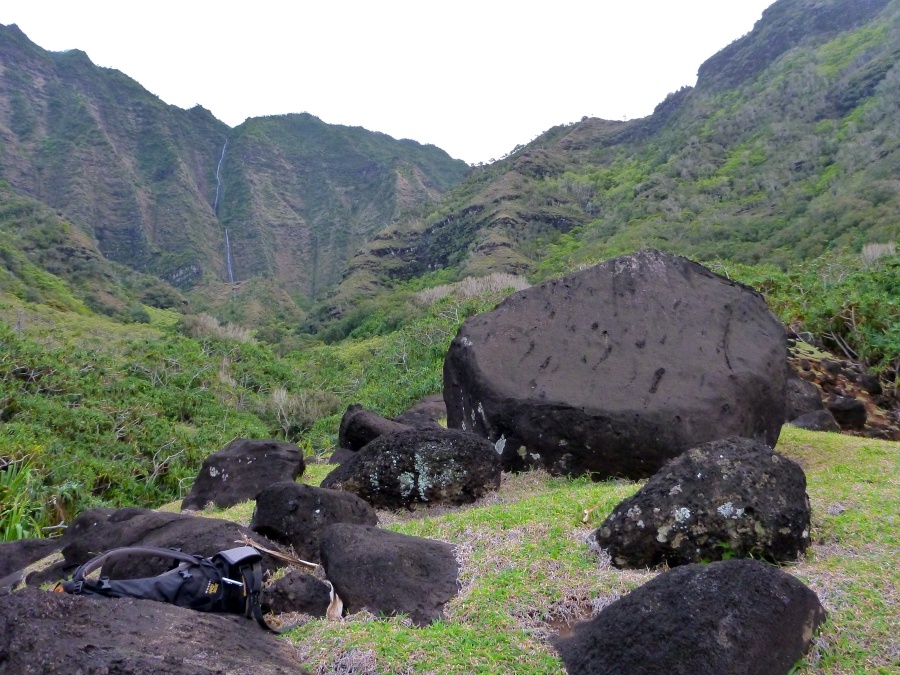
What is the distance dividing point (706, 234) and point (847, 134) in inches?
595

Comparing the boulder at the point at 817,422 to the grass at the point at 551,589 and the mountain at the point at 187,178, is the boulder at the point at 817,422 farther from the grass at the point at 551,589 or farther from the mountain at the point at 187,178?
the mountain at the point at 187,178

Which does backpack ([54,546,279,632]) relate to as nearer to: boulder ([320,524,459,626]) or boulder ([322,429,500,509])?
boulder ([320,524,459,626])

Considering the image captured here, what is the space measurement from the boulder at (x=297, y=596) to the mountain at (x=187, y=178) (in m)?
84.9

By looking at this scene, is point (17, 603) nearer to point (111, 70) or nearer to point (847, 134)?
point (847, 134)

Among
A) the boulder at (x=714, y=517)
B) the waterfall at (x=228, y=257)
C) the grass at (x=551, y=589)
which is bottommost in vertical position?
the grass at (x=551, y=589)

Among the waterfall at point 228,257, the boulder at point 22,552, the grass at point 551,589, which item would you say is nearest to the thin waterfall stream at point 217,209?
the waterfall at point 228,257

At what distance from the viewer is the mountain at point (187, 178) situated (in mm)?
94938

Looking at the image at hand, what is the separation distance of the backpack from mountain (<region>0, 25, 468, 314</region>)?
8533 cm

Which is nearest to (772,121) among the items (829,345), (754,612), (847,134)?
(847,134)

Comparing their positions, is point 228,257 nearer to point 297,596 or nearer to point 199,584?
point 297,596

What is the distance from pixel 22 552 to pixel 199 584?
18.1 feet

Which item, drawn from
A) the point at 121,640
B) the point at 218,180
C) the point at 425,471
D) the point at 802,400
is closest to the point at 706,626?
the point at 121,640

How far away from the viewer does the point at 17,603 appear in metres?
3.00

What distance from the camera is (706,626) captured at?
3342 millimetres
